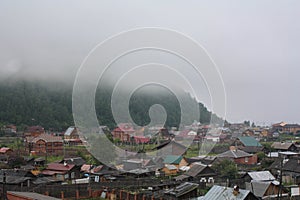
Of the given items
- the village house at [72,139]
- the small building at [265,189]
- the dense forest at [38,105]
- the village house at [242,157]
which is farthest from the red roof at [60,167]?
the dense forest at [38,105]

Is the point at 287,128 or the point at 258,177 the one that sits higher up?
the point at 287,128

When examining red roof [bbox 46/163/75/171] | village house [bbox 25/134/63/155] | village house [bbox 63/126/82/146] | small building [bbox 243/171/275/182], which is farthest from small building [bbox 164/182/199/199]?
village house [bbox 63/126/82/146]

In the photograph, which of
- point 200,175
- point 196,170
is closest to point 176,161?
point 196,170

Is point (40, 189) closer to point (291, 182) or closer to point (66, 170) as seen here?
point (66, 170)

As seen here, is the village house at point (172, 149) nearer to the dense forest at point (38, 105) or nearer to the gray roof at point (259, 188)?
the gray roof at point (259, 188)

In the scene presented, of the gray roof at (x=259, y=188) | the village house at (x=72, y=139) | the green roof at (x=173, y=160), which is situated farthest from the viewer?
the village house at (x=72, y=139)

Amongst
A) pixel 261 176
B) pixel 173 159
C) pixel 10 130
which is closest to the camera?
pixel 261 176

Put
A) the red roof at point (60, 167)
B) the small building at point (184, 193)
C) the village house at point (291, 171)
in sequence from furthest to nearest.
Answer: the red roof at point (60, 167)
the village house at point (291, 171)
the small building at point (184, 193)

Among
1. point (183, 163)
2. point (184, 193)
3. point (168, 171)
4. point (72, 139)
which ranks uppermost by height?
point (72, 139)

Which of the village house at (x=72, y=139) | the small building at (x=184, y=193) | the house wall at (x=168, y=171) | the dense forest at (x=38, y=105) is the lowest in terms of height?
the house wall at (x=168, y=171)

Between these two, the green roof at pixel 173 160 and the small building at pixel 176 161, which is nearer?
the small building at pixel 176 161

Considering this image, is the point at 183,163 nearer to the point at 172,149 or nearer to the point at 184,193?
the point at 172,149
